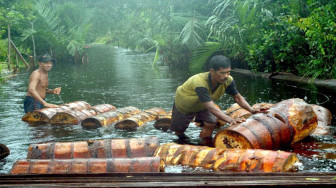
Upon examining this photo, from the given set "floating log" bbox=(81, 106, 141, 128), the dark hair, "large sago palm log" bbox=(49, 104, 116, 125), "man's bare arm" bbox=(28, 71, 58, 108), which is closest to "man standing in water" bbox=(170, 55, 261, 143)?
the dark hair

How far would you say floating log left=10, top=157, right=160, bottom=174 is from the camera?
4504 millimetres

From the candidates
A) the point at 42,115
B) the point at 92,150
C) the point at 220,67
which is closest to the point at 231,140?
the point at 220,67

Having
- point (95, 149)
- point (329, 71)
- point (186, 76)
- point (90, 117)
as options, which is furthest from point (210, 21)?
point (95, 149)

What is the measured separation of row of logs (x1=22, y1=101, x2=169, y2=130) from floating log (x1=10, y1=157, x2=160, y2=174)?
3.14m

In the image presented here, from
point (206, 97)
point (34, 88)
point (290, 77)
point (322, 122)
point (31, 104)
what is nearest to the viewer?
point (206, 97)

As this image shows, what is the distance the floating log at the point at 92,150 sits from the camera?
5188 millimetres

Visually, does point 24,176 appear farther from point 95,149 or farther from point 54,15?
point 54,15

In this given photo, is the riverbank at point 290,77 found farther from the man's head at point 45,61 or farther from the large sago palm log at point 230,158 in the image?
the man's head at point 45,61

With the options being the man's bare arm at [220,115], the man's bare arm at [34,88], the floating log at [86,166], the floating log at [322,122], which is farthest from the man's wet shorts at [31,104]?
the floating log at [322,122]

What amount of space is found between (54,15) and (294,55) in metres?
18.3

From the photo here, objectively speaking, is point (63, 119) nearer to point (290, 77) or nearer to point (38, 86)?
point (38, 86)

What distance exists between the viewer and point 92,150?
17.3ft

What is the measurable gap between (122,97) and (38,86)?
3775 mm

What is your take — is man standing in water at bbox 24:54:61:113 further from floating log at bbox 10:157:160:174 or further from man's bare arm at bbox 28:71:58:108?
floating log at bbox 10:157:160:174
